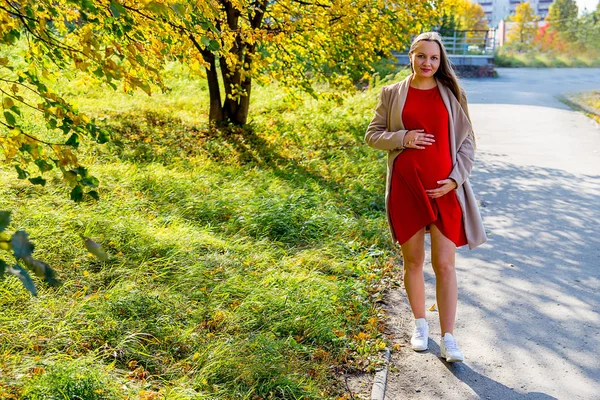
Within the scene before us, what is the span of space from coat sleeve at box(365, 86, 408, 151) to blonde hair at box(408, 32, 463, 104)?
33 centimetres

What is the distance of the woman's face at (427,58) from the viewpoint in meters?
4.23

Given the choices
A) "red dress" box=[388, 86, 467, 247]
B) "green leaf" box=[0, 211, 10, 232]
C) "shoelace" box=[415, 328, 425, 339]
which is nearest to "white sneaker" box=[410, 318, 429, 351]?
"shoelace" box=[415, 328, 425, 339]

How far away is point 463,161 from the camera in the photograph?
4332 millimetres

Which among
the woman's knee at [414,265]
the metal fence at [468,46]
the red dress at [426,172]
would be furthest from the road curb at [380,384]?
the metal fence at [468,46]

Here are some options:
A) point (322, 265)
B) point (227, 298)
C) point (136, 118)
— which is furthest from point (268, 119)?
point (227, 298)

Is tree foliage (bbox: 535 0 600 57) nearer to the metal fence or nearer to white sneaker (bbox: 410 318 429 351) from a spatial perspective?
the metal fence

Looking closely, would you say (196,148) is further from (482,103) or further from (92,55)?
(482,103)

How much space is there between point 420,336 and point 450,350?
298 millimetres

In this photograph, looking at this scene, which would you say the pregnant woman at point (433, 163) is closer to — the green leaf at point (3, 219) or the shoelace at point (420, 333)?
the shoelace at point (420, 333)

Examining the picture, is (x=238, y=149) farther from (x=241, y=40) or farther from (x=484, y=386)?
(x=484, y=386)

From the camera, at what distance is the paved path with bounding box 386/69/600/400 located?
4.24 meters

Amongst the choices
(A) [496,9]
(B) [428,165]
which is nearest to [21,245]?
(B) [428,165]

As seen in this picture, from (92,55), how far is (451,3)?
31.7ft

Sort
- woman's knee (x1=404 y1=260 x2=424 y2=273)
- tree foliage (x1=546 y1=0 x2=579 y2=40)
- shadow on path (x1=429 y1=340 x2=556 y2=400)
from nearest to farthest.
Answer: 1. shadow on path (x1=429 y1=340 x2=556 y2=400)
2. woman's knee (x1=404 y1=260 x2=424 y2=273)
3. tree foliage (x1=546 y1=0 x2=579 y2=40)
